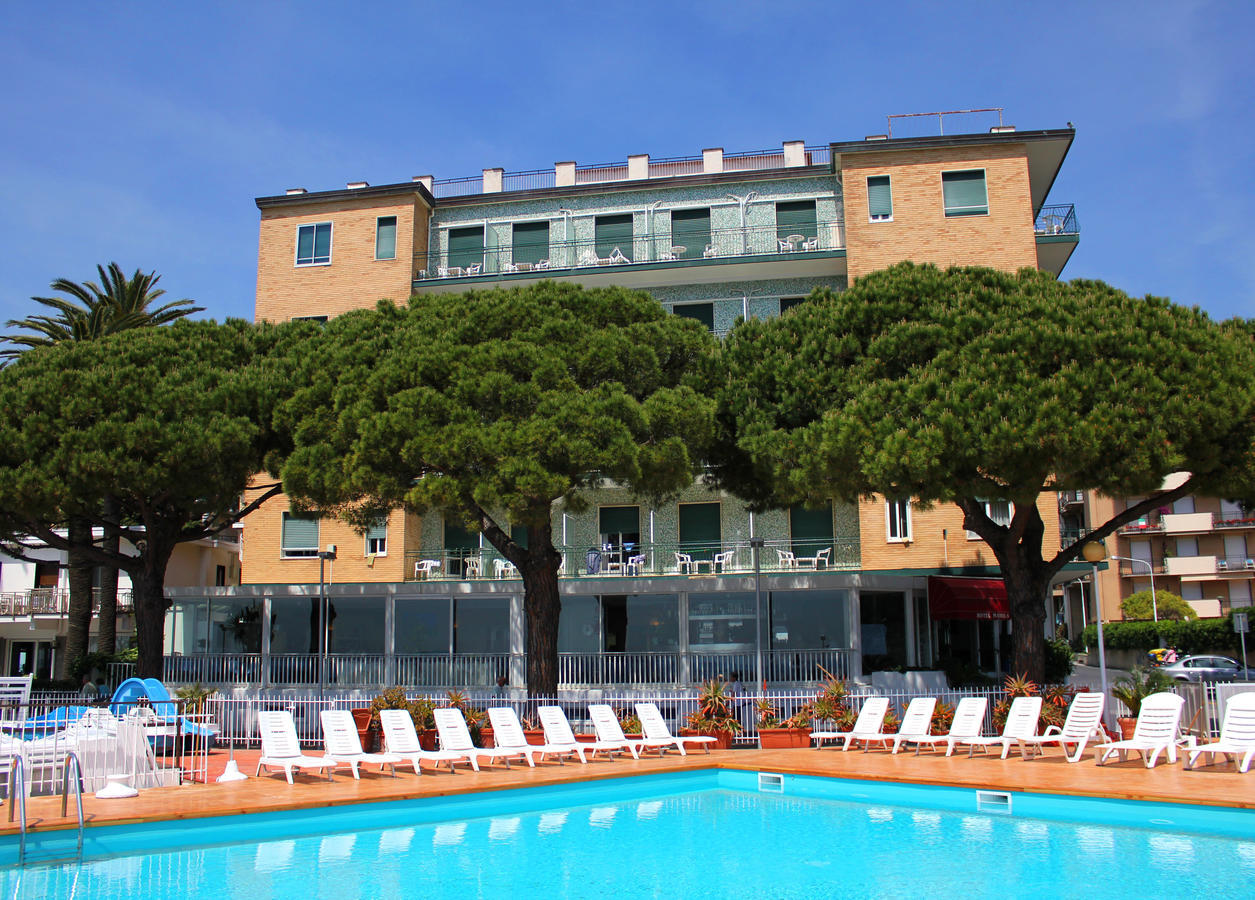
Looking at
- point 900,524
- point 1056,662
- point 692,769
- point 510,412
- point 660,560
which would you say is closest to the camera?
point 692,769

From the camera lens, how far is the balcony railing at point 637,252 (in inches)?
1225

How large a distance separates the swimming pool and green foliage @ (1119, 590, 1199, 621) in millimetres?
49948

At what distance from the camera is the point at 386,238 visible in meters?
32.7

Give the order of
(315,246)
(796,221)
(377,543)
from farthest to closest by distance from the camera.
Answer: (315,246)
(796,221)
(377,543)

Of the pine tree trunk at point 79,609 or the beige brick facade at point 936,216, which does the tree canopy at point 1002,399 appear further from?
the pine tree trunk at point 79,609

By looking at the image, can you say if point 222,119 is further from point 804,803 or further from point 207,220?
point 804,803

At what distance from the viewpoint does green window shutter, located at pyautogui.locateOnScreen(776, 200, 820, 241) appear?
3175 centimetres

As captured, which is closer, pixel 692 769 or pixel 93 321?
pixel 692 769

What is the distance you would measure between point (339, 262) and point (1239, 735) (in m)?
27.4

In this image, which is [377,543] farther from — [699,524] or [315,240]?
[315,240]

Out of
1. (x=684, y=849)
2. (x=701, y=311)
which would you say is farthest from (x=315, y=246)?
(x=684, y=849)

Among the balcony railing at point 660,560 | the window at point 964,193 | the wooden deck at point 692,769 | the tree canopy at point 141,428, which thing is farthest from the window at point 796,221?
the wooden deck at point 692,769

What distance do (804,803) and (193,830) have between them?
26.1ft

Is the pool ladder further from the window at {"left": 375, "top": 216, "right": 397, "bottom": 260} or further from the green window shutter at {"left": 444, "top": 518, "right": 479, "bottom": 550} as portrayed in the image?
the window at {"left": 375, "top": 216, "right": 397, "bottom": 260}
